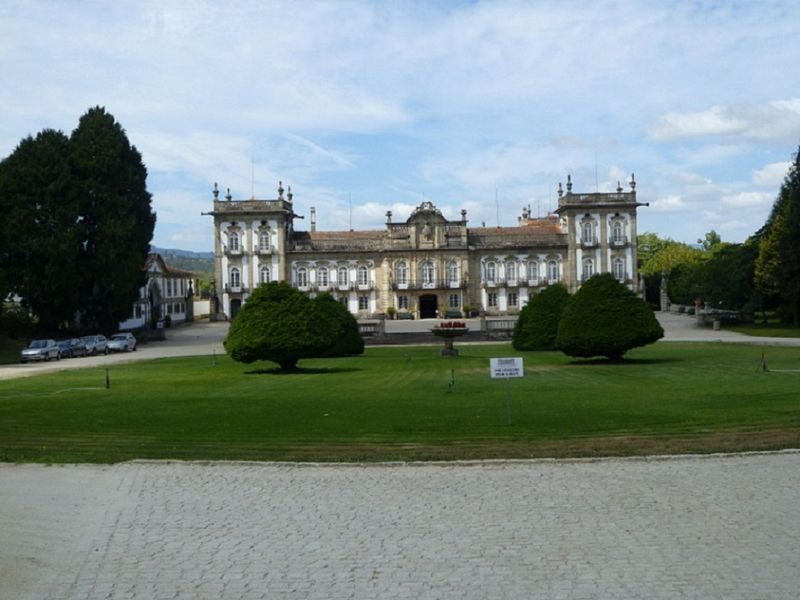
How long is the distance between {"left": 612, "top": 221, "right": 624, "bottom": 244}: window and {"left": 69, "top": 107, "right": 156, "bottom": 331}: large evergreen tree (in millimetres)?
41811

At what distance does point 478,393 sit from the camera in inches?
812

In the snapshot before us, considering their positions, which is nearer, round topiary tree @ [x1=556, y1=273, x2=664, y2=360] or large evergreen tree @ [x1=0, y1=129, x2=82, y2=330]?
round topiary tree @ [x1=556, y1=273, x2=664, y2=360]

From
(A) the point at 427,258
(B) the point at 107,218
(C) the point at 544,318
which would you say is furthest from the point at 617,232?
(B) the point at 107,218

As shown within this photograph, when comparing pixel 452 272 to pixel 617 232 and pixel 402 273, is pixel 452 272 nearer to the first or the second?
pixel 402 273

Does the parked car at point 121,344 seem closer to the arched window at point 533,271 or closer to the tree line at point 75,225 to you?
the tree line at point 75,225

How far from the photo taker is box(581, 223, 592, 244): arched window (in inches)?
3066

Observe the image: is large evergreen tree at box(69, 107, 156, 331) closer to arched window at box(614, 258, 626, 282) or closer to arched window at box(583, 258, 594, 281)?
arched window at box(583, 258, 594, 281)

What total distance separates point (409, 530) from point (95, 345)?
40.8 m

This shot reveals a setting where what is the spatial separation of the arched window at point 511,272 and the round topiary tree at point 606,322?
162ft

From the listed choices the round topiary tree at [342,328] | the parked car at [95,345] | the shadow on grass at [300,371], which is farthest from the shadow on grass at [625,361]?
the parked car at [95,345]

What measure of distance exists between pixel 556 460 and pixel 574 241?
2658 inches

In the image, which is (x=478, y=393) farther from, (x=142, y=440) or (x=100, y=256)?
(x=100, y=256)

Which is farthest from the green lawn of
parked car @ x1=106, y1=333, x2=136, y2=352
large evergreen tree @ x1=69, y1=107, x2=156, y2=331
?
large evergreen tree @ x1=69, y1=107, x2=156, y2=331

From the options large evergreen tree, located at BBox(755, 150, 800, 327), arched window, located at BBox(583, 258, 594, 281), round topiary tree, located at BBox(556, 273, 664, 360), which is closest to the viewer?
round topiary tree, located at BBox(556, 273, 664, 360)
